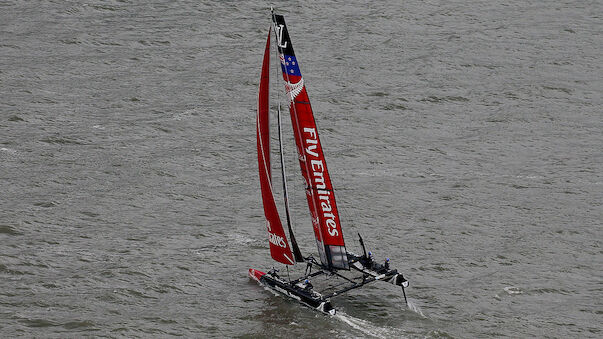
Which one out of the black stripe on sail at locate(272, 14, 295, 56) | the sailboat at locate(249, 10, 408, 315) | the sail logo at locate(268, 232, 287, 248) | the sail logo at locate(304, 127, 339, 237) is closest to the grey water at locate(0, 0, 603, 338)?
the sailboat at locate(249, 10, 408, 315)

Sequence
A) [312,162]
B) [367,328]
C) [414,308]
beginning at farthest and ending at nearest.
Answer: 1. [414,308]
2. [312,162]
3. [367,328]

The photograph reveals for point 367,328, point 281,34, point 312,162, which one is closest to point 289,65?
point 281,34

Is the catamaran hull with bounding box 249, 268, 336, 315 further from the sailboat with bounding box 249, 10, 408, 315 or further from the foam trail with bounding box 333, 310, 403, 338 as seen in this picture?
the foam trail with bounding box 333, 310, 403, 338

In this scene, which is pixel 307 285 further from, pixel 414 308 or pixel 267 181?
pixel 414 308

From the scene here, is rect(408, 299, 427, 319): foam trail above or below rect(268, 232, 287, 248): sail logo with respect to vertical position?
below

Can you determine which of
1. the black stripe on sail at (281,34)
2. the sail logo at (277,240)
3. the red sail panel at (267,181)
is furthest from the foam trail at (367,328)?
the black stripe on sail at (281,34)

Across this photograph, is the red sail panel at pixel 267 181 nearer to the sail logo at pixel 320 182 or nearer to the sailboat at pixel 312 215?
the sailboat at pixel 312 215
